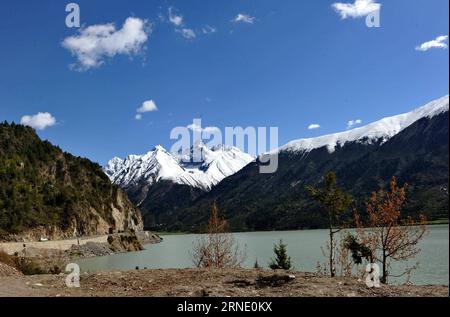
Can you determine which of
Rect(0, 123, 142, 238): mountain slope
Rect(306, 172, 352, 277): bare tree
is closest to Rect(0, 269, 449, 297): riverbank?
Rect(306, 172, 352, 277): bare tree

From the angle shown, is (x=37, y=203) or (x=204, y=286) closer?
(x=204, y=286)

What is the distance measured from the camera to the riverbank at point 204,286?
18984 millimetres

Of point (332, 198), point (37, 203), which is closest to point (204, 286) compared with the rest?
point (332, 198)

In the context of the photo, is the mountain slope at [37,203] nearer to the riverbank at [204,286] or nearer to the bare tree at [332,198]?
the riverbank at [204,286]

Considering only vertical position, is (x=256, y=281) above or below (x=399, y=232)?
below

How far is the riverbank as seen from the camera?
18984 millimetres

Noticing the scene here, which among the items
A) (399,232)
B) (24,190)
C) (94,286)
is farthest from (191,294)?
(24,190)

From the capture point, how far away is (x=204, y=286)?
847 inches

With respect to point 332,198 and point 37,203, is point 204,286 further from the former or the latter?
point 37,203

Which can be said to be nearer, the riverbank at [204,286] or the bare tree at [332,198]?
the riverbank at [204,286]

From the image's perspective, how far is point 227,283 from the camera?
22.7 meters

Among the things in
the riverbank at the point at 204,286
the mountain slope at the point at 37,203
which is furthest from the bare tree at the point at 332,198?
the mountain slope at the point at 37,203
